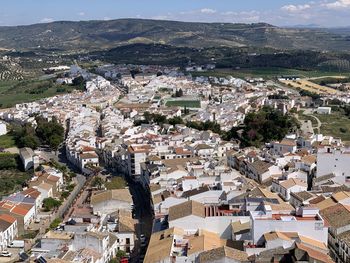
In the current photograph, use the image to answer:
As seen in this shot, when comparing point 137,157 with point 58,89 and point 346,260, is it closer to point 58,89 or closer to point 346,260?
point 346,260

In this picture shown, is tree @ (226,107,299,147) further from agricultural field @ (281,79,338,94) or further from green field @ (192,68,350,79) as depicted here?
green field @ (192,68,350,79)

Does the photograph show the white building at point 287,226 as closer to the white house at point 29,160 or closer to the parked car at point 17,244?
the parked car at point 17,244

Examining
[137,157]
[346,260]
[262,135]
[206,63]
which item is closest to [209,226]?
[346,260]

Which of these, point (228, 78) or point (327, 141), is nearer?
point (327, 141)

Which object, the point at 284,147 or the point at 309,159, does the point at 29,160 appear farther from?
the point at 309,159

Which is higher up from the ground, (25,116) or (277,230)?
(277,230)

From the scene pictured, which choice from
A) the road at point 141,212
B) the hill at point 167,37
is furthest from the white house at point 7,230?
the hill at point 167,37
